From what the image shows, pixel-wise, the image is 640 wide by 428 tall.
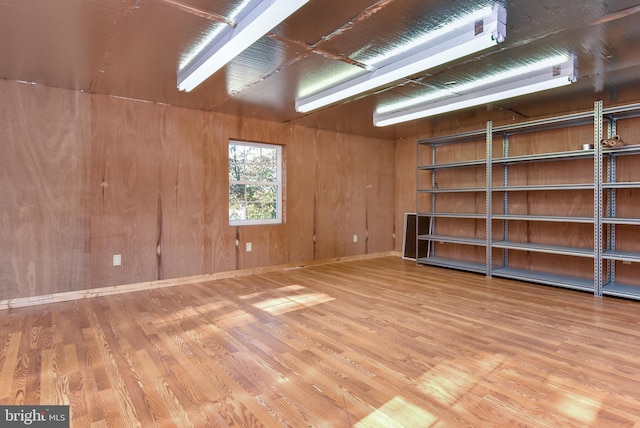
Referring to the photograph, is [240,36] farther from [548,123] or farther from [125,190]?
[548,123]

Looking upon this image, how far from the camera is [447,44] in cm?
242

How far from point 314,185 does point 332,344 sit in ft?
11.2

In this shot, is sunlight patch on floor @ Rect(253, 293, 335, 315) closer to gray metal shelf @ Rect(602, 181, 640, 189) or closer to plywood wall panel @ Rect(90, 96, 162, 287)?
plywood wall panel @ Rect(90, 96, 162, 287)

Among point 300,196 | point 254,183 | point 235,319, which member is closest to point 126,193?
point 254,183

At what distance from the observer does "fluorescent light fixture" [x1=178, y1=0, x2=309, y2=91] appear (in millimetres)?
1872

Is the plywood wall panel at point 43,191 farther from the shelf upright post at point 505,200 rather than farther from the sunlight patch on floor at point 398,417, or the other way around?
the shelf upright post at point 505,200

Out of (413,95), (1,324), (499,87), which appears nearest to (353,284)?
(413,95)

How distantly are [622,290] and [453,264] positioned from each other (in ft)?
6.33

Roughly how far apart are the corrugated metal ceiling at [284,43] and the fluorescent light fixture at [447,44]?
4.1 inches

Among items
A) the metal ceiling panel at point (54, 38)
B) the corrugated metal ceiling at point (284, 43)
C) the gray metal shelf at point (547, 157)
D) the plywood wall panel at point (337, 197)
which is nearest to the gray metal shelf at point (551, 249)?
Result: the gray metal shelf at point (547, 157)

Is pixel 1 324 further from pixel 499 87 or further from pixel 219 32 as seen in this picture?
pixel 499 87

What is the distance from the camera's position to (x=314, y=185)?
18.4ft

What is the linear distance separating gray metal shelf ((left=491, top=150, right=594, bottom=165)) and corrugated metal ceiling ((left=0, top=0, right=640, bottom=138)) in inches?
25.9

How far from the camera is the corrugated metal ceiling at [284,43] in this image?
2137 mm
